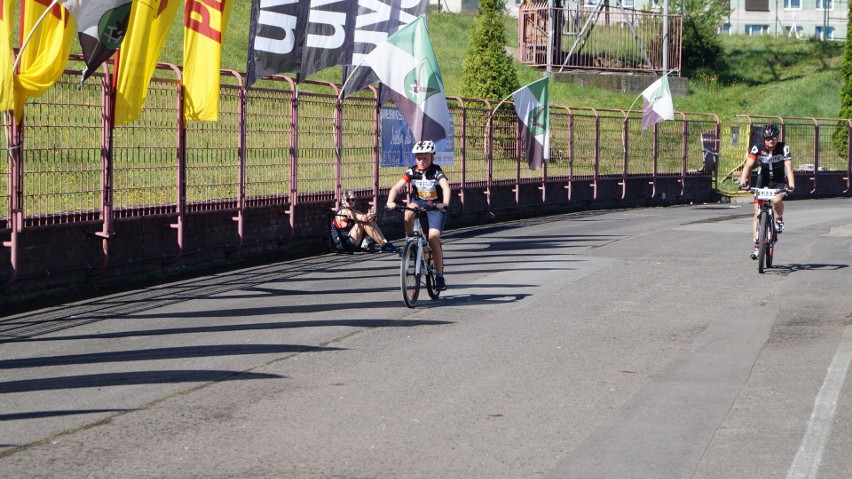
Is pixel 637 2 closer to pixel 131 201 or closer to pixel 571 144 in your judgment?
pixel 571 144

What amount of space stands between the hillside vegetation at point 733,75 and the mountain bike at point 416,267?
26.3 metres

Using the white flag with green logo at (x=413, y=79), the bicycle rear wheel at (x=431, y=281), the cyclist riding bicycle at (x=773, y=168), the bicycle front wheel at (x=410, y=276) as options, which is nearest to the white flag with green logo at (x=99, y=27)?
the bicycle front wheel at (x=410, y=276)

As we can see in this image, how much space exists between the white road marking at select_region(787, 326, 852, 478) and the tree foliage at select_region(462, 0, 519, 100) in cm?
2611

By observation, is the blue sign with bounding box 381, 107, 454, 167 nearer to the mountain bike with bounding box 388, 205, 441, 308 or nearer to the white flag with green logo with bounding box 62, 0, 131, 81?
the mountain bike with bounding box 388, 205, 441, 308

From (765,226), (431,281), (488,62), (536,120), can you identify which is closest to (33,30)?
(431,281)

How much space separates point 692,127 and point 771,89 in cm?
2106

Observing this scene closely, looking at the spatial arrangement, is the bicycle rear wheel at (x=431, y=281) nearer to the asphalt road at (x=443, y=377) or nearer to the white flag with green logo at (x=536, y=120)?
the asphalt road at (x=443, y=377)

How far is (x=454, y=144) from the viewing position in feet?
75.4

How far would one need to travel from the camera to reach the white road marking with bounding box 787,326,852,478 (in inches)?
245

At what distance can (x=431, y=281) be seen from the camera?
12.6 meters

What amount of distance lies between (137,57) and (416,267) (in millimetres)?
3679

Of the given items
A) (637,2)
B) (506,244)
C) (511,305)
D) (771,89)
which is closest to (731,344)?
(511,305)

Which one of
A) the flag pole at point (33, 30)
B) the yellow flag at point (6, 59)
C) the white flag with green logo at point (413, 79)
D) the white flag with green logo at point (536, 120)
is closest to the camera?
the yellow flag at point (6, 59)

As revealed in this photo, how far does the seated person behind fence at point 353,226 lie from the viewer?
17.6 m
